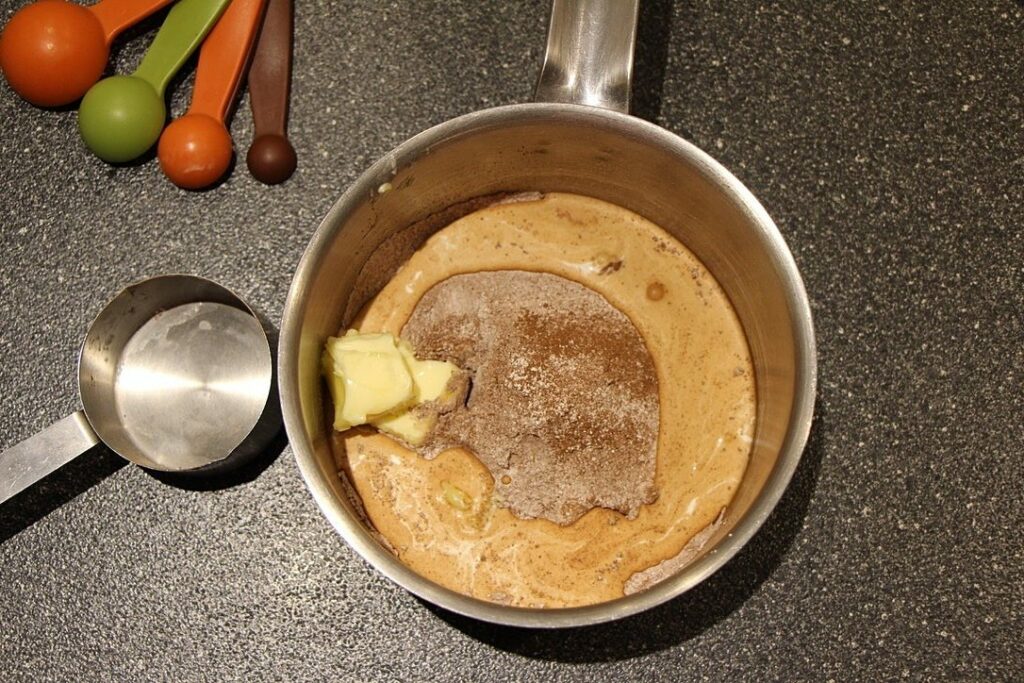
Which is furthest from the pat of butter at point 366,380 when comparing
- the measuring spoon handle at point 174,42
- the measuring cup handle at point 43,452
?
the measuring spoon handle at point 174,42

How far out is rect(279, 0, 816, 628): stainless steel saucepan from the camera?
644 millimetres

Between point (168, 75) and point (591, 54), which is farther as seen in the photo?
point (168, 75)

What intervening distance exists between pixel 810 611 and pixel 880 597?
0.24 feet

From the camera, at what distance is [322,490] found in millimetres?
642

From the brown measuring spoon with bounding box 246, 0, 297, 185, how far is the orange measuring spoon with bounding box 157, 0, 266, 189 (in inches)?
0.5

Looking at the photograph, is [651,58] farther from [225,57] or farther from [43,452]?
[43,452]

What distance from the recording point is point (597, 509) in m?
0.78

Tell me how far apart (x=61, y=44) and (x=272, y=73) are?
204mm

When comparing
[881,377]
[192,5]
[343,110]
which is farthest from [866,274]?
[192,5]

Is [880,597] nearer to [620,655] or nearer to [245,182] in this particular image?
[620,655]

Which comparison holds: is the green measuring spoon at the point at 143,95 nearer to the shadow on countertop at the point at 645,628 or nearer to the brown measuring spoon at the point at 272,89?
the brown measuring spoon at the point at 272,89

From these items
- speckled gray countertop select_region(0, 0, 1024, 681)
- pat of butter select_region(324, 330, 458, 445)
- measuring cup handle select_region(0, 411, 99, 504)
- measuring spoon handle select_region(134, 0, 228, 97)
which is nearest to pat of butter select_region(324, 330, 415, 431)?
pat of butter select_region(324, 330, 458, 445)

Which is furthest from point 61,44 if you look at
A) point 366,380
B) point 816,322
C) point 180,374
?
point 816,322

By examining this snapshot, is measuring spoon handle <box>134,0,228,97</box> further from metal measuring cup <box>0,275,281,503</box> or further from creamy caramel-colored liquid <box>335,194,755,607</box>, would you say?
creamy caramel-colored liquid <box>335,194,755,607</box>
